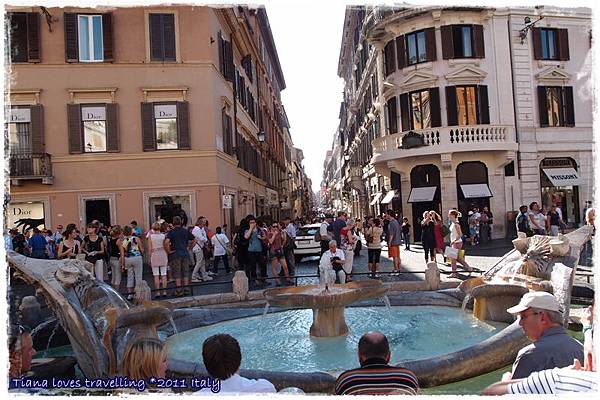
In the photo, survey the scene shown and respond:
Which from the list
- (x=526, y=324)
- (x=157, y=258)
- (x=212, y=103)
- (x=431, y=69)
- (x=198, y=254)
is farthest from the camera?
(x=431, y=69)

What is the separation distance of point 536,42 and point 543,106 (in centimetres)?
332

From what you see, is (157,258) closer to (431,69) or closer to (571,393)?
(571,393)

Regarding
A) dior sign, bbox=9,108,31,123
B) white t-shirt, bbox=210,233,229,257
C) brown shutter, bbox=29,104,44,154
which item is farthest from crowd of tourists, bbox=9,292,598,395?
dior sign, bbox=9,108,31,123

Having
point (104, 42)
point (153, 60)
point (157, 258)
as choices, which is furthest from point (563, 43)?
point (157, 258)

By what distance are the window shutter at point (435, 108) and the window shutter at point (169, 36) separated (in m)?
13.0

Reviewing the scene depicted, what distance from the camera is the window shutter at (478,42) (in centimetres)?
2611

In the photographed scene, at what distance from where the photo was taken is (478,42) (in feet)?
86.1

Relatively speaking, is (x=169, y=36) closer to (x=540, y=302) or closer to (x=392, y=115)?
(x=392, y=115)

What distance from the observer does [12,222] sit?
766 inches

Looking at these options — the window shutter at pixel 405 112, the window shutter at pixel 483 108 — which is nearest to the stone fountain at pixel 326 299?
the window shutter at pixel 405 112

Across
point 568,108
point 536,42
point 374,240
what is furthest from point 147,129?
point 568,108

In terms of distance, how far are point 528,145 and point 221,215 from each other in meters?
16.1

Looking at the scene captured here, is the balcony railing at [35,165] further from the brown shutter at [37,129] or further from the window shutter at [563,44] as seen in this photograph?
the window shutter at [563,44]

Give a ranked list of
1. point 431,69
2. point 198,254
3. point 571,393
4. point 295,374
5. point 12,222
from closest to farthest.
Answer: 1. point 571,393
2. point 295,374
3. point 198,254
4. point 12,222
5. point 431,69
